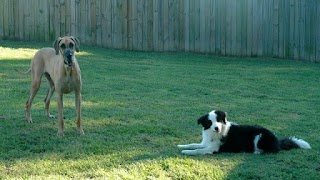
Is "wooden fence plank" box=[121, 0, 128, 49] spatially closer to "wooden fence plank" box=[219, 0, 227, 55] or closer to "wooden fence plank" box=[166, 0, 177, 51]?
"wooden fence plank" box=[166, 0, 177, 51]

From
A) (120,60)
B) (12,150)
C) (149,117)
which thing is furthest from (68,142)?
(120,60)

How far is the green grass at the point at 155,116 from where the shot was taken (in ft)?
18.4

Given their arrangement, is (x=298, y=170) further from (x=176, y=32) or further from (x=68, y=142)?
(x=176, y=32)

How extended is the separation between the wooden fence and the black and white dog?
8589mm

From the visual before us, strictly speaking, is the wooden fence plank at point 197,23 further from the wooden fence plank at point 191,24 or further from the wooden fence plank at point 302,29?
the wooden fence plank at point 302,29

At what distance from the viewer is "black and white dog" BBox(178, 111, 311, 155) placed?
20.5 ft

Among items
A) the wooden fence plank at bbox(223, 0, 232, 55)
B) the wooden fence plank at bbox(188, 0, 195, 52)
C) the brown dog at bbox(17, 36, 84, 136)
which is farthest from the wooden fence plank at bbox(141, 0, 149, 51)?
the brown dog at bbox(17, 36, 84, 136)

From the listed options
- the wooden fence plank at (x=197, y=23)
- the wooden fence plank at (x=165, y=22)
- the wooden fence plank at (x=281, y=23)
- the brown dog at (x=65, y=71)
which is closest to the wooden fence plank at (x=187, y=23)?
the wooden fence plank at (x=197, y=23)

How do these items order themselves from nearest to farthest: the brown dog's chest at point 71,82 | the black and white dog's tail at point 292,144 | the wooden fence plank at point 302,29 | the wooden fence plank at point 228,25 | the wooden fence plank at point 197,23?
the black and white dog's tail at point 292,144, the brown dog's chest at point 71,82, the wooden fence plank at point 302,29, the wooden fence plank at point 228,25, the wooden fence plank at point 197,23

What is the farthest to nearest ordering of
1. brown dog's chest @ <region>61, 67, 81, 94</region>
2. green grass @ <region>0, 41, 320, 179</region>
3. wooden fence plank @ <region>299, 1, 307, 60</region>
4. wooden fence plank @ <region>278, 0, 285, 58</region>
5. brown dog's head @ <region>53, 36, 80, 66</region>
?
wooden fence plank @ <region>278, 0, 285, 58</region> < wooden fence plank @ <region>299, 1, 307, 60</region> < brown dog's chest @ <region>61, 67, 81, 94</region> < brown dog's head @ <region>53, 36, 80, 66</region> < green grass @ <region>0, 41, 320, 179</region>

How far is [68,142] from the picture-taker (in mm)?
6598

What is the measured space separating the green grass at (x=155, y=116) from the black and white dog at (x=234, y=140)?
0.11m

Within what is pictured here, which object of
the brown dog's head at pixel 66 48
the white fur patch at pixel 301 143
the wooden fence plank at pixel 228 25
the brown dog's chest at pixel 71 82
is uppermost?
the wooden fence plank at pixel 228 25

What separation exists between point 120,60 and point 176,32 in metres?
2.11
